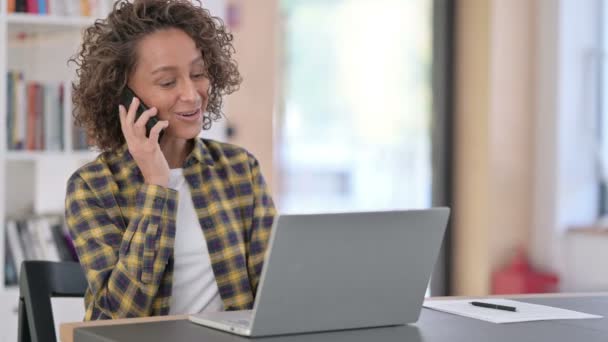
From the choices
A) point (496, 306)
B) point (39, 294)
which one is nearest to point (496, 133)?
point (496, 306)

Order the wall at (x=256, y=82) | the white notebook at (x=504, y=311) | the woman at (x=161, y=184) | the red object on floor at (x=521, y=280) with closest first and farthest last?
the white notebook at (x=504, y=311) < the woman at (x=161, y=184) < the wall at (x=256, y=82) < the red object on floor at (x=521, y=280)

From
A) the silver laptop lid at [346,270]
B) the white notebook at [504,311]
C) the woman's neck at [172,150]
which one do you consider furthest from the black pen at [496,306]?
the woman's neck at [172,150]

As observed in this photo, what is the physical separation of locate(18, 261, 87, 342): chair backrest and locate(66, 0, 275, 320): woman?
5 cm

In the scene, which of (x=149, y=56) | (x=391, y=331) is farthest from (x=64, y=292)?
(x=391, y=331)

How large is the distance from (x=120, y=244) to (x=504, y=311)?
27.7 inches

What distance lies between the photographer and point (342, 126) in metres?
8.03

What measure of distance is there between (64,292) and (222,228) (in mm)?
342

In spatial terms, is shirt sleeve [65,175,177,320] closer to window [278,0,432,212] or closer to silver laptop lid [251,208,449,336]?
silver laptop lid [251,208,449,336]

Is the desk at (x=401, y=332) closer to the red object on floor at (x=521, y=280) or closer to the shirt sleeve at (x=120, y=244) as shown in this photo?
the shirt sleeve at (x=120, y=244)

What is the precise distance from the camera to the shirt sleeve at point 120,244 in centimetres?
188

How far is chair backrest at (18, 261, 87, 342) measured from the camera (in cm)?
179

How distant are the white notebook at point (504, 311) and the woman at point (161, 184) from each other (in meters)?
0.45

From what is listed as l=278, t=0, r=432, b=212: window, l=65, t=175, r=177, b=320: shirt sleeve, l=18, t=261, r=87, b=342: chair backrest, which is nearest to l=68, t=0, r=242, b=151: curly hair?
l=65, t=175, r=177, b=320: shirt sleeve

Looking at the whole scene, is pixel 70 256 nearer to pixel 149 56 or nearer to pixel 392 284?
pixel 149 56
